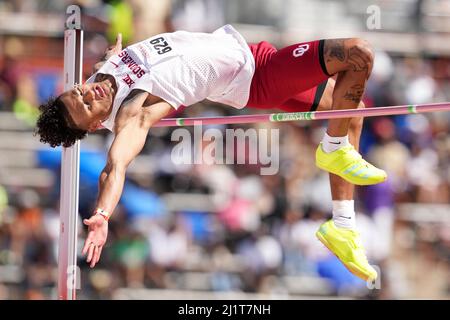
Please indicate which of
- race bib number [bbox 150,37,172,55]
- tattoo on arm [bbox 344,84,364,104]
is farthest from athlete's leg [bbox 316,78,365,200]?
race bib number [bbox 150,37,172,55]

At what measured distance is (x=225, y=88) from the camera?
6.26 meters

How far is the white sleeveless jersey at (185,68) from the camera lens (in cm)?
588

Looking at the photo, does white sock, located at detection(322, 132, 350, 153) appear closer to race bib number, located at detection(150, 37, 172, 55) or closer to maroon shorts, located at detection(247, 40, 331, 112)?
maroon shorts, located at detection(247, 40, 331, 112)

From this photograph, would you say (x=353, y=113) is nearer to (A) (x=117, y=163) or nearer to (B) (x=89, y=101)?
(A) (x=117, y=163)

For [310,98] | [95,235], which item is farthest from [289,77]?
[95,235]

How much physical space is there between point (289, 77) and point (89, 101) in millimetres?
1222

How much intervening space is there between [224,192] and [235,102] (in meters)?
3.28

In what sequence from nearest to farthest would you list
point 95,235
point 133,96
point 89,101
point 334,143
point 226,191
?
1. point 95,235
2. point 133,96
3. point 89,101
4. point 334,143
5. point 226,191

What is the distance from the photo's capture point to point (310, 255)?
9289 millimetres

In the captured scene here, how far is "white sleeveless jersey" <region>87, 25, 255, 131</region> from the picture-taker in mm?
5883

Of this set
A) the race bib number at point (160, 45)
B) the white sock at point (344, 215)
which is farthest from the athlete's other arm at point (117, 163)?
the white sock at point (344, 215)

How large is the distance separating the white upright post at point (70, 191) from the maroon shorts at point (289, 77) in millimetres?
1093

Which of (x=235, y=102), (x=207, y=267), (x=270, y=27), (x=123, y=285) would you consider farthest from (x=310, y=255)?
(x=235, y=102)
